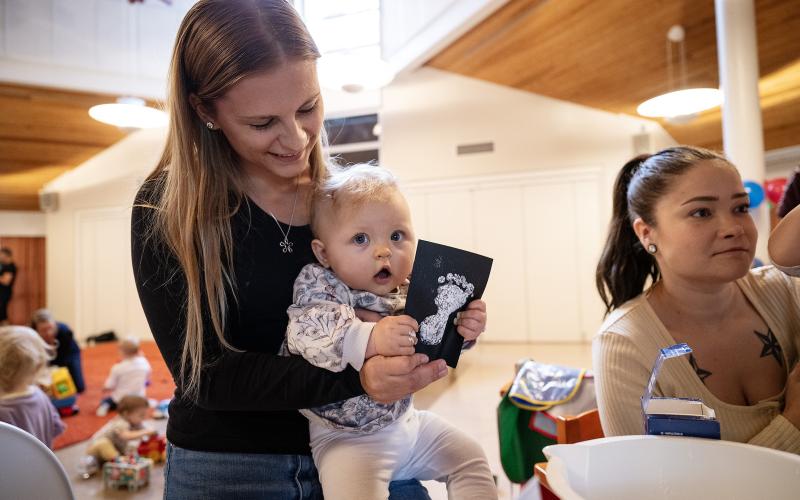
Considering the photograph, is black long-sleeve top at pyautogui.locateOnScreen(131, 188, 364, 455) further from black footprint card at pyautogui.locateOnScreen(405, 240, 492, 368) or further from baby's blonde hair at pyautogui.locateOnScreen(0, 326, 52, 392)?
baby's blonde hair at pyautogui.locateOnScreen(0, 326, 52, 392)

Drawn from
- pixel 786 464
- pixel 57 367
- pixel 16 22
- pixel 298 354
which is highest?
pixel 16 22

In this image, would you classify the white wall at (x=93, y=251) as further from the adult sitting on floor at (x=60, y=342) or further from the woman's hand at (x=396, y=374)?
the woman's hand at (x=396, y=374)

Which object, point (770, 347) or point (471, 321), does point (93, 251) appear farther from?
point (770, 347)

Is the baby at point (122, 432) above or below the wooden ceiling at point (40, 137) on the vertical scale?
Answer: below

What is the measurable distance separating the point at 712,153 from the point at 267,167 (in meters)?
1.19

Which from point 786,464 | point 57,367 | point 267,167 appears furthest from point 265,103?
point 57,367

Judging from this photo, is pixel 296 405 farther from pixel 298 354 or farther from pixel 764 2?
pixel 764 2

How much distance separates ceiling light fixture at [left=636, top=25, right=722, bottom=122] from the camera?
5.04m

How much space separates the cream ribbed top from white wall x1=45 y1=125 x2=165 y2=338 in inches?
421

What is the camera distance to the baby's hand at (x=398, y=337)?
94 centimetres

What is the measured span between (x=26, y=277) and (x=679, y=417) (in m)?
12.7

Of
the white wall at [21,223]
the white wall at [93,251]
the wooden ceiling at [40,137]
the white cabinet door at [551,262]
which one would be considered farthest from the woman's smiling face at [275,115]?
the white wall at [21,223]

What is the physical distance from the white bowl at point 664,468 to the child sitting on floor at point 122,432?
3.88 m

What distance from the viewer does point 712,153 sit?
1532 millimetres
